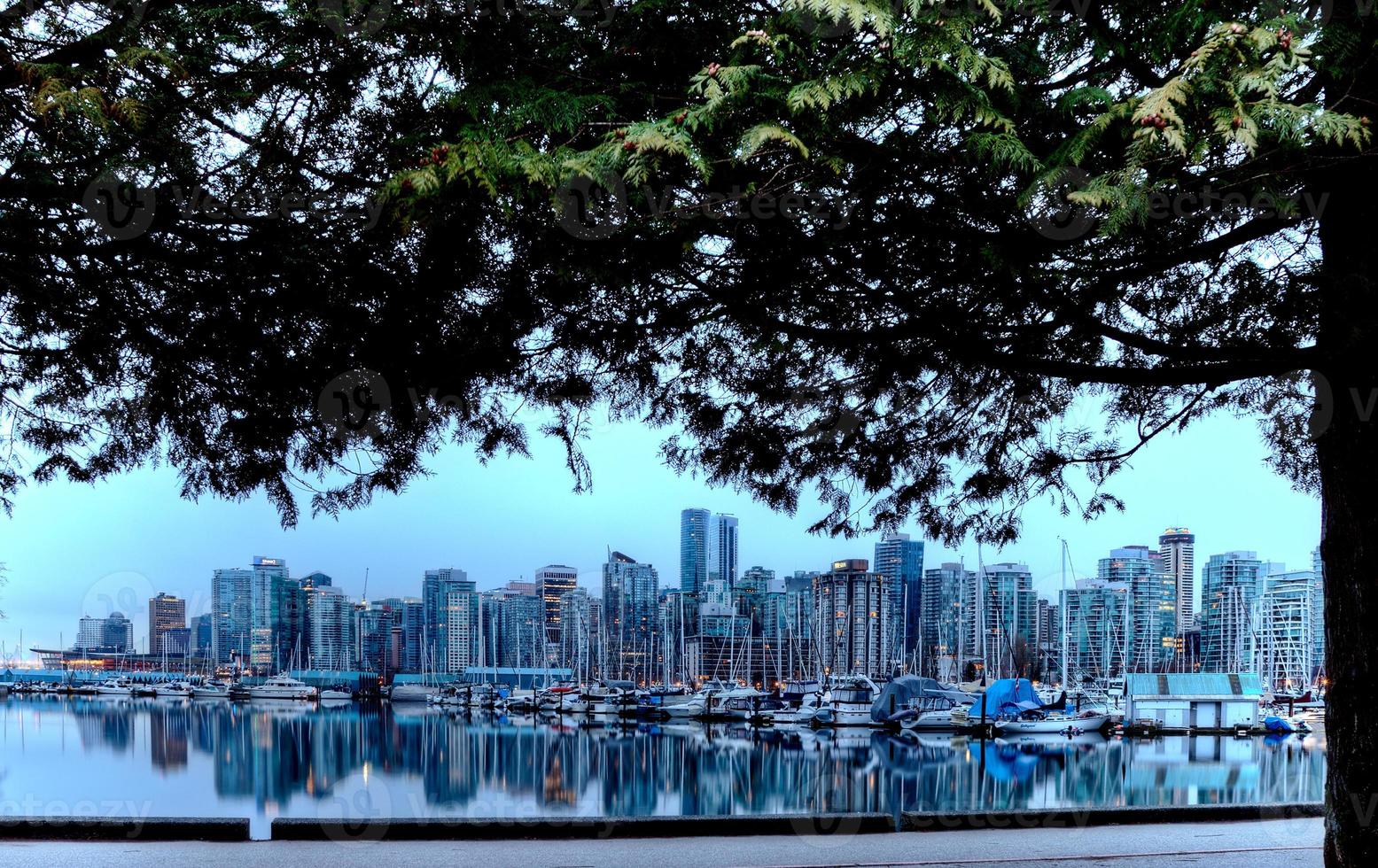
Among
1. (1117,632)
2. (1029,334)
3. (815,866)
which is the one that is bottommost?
(1117,632)

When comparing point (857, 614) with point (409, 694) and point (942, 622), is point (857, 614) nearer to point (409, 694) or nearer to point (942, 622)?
point (942, 622)

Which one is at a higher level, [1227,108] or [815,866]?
[1227,108]

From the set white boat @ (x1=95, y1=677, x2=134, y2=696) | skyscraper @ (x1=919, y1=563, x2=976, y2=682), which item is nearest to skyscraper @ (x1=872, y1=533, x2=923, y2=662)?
skyscraper @ (x1=919, y1=563, x2=976, y2=682)

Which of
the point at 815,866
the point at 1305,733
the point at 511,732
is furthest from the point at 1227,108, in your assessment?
the point at 1305,733

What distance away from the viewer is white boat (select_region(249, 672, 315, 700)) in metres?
112

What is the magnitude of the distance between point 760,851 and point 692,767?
130ft

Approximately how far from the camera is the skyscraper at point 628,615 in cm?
11806

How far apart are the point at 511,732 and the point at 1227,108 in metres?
67.9

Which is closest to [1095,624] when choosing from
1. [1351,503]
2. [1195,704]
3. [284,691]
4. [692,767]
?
[1195,704]

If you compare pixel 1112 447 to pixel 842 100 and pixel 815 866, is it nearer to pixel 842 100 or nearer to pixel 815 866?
pixel 815 866

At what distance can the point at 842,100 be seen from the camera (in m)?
4.02

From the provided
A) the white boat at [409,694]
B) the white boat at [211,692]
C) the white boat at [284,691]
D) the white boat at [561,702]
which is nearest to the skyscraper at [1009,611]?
the white boat at [561,702]

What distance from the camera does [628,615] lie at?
455 feet

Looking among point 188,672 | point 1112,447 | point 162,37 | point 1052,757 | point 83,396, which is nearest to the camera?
point 162,37
